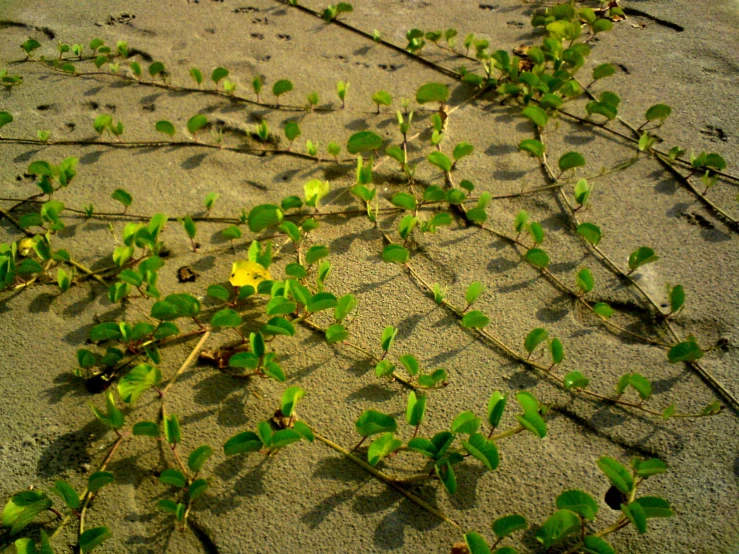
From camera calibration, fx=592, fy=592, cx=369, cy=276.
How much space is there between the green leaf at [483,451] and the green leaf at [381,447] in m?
0.15

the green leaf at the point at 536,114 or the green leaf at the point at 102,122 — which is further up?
the green leaf at the point at 536,114

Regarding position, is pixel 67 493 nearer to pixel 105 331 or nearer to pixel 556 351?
pixel 105 331

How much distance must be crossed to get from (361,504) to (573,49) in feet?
6.71

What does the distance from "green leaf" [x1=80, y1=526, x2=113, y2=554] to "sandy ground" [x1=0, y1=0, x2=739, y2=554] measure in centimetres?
7

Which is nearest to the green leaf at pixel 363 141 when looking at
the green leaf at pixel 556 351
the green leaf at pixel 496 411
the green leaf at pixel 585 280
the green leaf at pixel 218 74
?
the green leaf at pixel 218 74

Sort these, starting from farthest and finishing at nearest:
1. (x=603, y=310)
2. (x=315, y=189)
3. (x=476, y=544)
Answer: (x=315, y=189) → (x=603, y=310) → (x=476, y=544)

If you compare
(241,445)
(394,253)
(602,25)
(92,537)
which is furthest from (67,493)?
(602,25)

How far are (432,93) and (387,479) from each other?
1.44 metres

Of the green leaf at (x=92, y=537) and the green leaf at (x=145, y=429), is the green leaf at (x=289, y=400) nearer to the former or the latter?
the green leaf at (x=145, y=429)

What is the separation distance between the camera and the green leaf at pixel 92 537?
44.4 inches

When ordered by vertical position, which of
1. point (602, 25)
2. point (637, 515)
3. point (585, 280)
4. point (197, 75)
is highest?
point (602, 25)

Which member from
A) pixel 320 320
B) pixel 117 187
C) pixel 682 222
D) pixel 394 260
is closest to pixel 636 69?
pixel 682 222

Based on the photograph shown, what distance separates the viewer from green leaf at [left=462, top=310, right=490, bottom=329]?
1.52 metres

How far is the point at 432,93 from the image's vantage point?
86.0 inches
